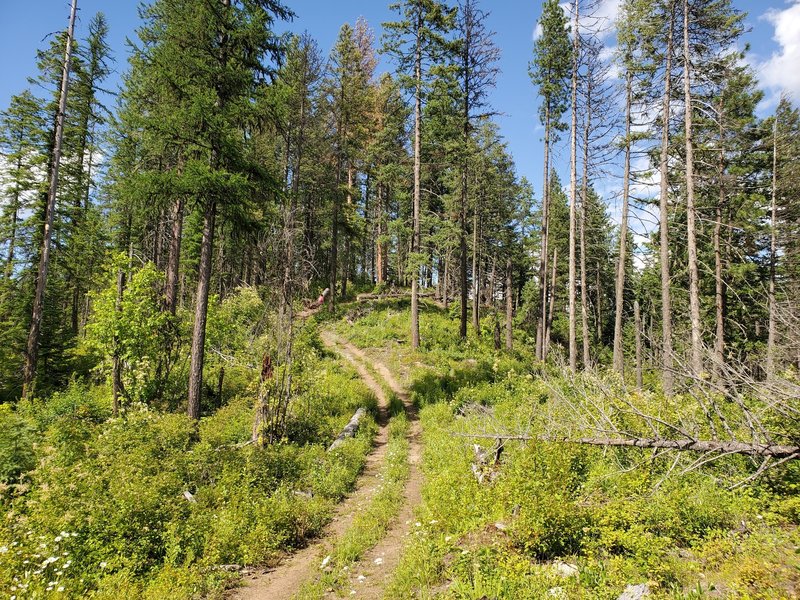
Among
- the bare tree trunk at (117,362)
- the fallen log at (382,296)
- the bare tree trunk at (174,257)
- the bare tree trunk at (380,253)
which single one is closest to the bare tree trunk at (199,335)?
the bare tree trunk at (117,362)

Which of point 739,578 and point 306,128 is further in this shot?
point 306,128

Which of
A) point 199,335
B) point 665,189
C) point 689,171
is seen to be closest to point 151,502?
point 199,335

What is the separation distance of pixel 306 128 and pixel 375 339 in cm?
1782

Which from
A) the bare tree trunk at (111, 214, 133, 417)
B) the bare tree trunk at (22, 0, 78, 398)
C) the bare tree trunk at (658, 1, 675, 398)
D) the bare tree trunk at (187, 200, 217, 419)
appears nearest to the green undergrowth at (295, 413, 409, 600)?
the bare tree trunk at (187, 200, 217, 419)

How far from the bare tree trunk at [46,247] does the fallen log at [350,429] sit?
1230 cm

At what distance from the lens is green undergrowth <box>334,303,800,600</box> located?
440 cm

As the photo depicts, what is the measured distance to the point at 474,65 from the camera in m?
21.1

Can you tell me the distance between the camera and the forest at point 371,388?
533 cm

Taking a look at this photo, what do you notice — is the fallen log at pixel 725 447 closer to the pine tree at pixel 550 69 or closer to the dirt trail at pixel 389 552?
the dirt trail at pixel 389 552

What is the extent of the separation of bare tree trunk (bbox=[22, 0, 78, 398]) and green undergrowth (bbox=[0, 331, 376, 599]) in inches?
260

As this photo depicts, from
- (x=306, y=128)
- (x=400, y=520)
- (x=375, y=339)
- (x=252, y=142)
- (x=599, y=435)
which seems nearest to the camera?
(x=599, y=435)

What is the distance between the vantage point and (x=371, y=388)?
17.1 m

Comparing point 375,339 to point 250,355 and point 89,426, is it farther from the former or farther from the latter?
point 89,426

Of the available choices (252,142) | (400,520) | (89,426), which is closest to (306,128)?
(252,142)
